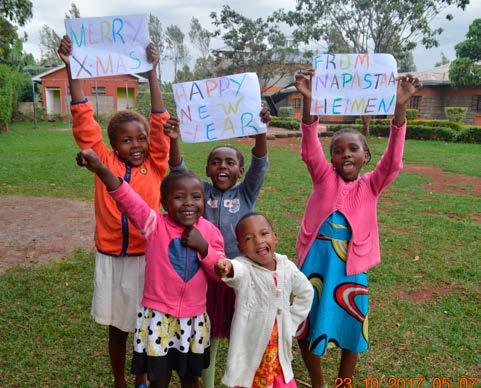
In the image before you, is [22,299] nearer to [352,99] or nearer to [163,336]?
[163,336]

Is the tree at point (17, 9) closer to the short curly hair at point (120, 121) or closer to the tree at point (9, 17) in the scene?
the tree at point (9, 17)

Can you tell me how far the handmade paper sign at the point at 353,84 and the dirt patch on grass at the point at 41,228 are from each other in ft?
12.1

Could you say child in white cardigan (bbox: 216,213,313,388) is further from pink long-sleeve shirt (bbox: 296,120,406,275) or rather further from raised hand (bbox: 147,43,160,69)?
raised hand (bbox: 147,43,160,69)

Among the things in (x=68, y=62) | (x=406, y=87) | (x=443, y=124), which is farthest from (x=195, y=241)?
(x=443, y=124)

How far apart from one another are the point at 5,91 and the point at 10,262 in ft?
62.1

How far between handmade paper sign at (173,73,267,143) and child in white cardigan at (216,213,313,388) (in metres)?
0.57

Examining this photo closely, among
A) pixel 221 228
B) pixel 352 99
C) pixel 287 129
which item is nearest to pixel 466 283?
pixel 352 99

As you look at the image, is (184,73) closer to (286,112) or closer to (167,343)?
(286,112)

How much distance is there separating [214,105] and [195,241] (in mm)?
790

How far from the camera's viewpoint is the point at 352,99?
98.4 inches

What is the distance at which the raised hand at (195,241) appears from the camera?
6.79ft

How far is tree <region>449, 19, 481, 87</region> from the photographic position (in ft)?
80.0

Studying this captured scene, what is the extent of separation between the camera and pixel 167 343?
6.95 ft
